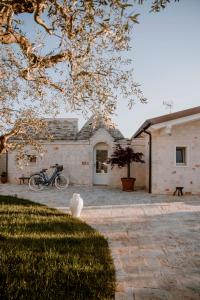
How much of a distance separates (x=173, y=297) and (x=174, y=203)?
767 cm

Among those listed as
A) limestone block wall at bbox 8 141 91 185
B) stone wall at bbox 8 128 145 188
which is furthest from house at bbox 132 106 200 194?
limestone block wall at bbox 8 141 91 185

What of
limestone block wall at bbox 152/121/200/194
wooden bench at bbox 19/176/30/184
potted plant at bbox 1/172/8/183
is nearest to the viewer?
limestone block wall at bbox 152/121/200/194

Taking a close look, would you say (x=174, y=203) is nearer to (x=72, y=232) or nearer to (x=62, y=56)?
(x=72, y=232)

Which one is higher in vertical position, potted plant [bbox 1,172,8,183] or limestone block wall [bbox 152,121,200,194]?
limestone block wall [bbox 152,121,200,194]

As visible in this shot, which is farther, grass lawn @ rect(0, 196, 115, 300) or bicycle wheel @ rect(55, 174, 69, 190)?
bicycle wheel @ rect(55, 174, 69, 190)

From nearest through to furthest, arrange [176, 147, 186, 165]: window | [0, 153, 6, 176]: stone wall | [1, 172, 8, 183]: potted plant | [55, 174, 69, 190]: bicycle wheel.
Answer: [176, 147, 186, 165]: window → [55, 174, 69, 190]: bicycle wheel → [1, 172, 8, 183]: potted plant → [0, 153, 6, 176]: stone wall

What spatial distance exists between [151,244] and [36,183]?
1022 centimetres

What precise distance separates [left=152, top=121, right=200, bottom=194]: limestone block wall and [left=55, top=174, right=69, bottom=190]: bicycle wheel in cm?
502

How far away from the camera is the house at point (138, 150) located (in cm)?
1338

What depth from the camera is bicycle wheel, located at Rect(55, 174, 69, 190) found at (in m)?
15.7

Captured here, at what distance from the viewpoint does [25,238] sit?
5.60 metres

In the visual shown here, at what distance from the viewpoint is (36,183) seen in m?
15.0

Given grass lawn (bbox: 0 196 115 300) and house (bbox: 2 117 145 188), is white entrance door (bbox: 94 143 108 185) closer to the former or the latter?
house (bbox: 2 117 145 188)

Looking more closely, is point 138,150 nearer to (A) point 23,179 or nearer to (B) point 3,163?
(A) point 23,179
